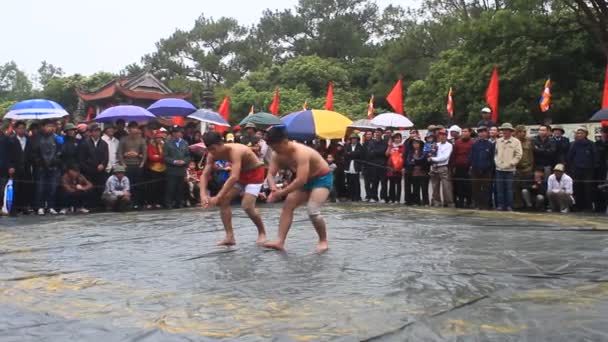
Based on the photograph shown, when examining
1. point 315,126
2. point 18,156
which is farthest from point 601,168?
point 18,156

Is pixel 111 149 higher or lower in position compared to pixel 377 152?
higher

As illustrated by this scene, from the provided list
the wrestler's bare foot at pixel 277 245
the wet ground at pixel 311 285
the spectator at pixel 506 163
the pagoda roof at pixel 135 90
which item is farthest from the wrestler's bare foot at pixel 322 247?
the pagoda roof at pixel 135 90

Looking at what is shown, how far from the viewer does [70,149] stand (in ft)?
41.9

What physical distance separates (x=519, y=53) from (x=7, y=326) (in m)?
23.3

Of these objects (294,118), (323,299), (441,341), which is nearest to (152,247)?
(323,299)

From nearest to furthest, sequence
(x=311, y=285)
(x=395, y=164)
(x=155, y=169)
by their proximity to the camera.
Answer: (x=311, y=285) < (x=155, y=169) < (x=395, y=164)

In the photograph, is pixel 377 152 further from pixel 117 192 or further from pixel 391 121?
pixel 117 192

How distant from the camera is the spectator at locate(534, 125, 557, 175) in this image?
12.9 meters

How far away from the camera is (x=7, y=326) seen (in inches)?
181

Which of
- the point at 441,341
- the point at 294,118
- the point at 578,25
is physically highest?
the point at 578,25

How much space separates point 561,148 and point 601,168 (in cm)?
78

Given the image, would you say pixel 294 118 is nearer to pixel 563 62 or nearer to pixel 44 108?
pixel 44 108

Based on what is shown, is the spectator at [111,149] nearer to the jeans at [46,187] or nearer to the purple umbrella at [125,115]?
the purple umbrella at [125,115]

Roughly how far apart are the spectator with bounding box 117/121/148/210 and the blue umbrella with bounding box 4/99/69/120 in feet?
4.07
